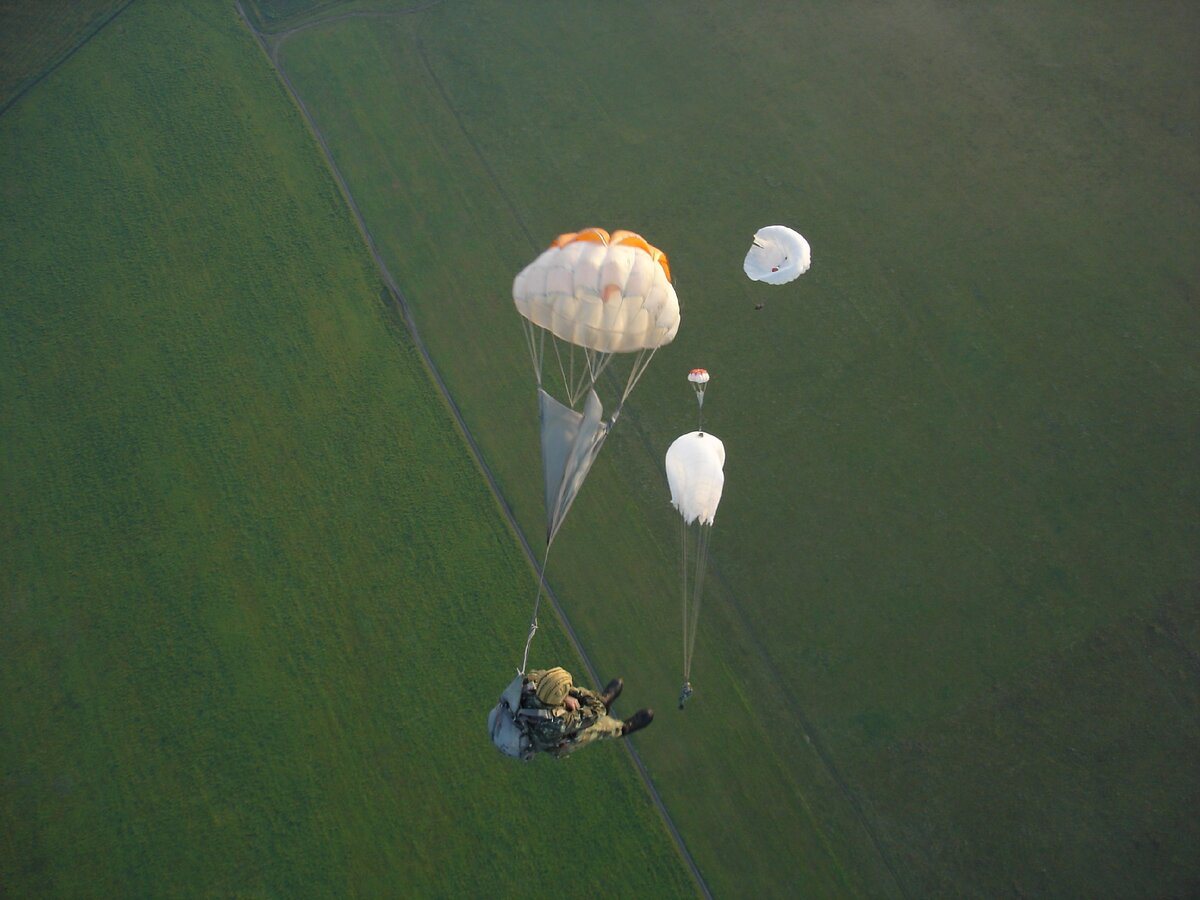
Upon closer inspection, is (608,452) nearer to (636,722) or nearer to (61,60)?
(636,722)

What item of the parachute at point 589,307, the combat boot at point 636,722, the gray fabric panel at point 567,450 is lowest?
the combat boot at point 636,722

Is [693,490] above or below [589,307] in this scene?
below

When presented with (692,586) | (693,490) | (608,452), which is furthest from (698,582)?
(608,452)

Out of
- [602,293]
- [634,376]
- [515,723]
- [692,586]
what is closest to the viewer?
[515,723]

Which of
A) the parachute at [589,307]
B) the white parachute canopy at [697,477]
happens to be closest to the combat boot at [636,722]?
the parachute at [589,307]

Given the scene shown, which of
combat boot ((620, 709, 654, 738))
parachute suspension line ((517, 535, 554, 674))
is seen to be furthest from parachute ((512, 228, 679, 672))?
combat boot ((620, 709, 654, 738))

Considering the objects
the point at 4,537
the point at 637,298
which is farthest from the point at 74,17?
the point at 637,298

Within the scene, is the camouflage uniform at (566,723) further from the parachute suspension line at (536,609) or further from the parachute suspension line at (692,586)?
the parachute suspension line at (692,586)
